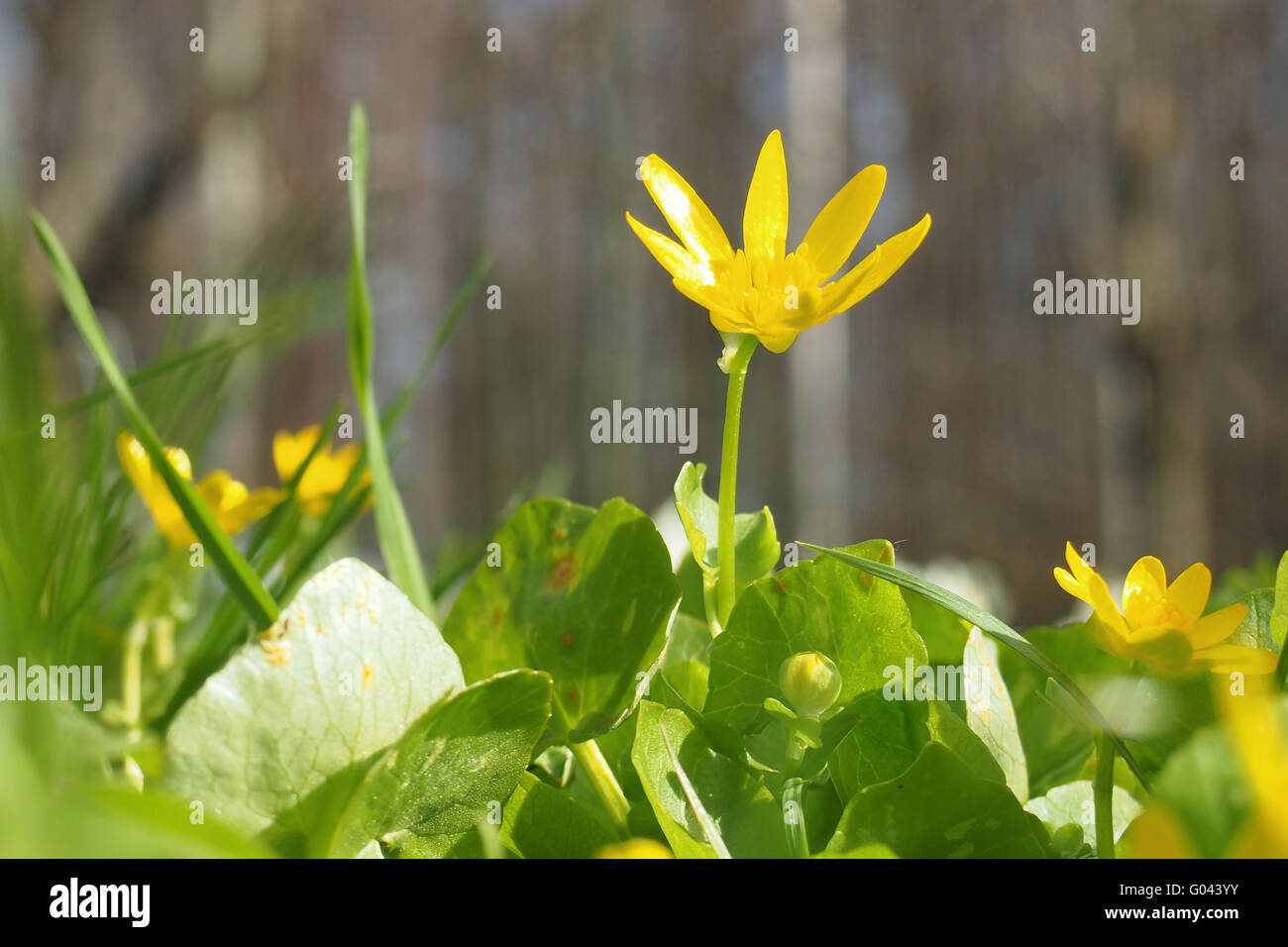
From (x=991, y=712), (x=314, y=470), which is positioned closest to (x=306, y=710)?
(x=991, y=712)

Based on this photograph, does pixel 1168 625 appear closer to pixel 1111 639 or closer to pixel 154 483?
pixel 1111 639

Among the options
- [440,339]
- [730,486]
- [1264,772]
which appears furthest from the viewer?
[440,339]

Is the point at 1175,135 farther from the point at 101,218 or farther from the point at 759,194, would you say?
the point at 759,194

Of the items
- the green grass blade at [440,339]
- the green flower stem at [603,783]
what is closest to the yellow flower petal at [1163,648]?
the green flower stem at [603,783]

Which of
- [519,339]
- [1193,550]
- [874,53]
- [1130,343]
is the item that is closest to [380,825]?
[1130,343]

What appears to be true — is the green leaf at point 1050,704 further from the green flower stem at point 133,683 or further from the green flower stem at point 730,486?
the green flower stem at point 133,683

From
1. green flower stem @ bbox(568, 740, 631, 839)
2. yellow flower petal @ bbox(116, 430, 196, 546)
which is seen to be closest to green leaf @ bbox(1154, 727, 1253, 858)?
green flower stem @ bbox(568, 740, 631, 839)

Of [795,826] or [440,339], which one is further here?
[440,339]
